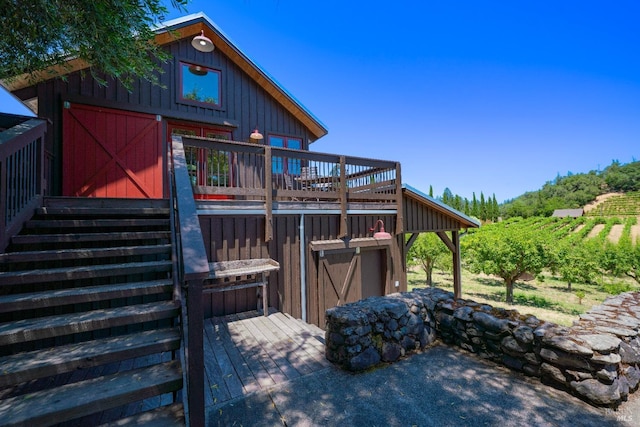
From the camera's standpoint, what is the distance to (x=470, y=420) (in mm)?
2494

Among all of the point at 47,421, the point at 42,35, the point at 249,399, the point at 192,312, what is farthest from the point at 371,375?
the point at 42,35

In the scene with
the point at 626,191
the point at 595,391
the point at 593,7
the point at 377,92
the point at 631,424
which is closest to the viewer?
the point at 631,424

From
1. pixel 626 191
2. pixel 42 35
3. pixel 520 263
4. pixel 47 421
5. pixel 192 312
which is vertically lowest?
pixel 520 263

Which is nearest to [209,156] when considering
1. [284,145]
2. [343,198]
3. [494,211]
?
[284,145]

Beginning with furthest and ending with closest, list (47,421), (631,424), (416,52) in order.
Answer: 1. (416,52)
2. (631,424)
3. (47,421)

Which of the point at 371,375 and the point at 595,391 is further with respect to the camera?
the point at 371,375

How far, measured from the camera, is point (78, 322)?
7.22 ft

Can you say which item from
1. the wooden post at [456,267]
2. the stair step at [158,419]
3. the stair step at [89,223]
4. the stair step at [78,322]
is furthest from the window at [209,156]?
the wooden post at [456,267]

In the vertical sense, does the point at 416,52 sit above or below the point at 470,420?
above

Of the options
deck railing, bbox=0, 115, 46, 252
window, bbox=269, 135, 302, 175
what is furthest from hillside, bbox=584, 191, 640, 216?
deck railing, bbox=0, 115, 46, 252

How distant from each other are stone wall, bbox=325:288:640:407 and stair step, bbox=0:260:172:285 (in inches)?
88.3

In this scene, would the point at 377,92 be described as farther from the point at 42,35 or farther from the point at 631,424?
the point at 631,424

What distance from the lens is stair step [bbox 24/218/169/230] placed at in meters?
3.19

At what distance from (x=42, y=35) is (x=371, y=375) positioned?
5.87 metres
